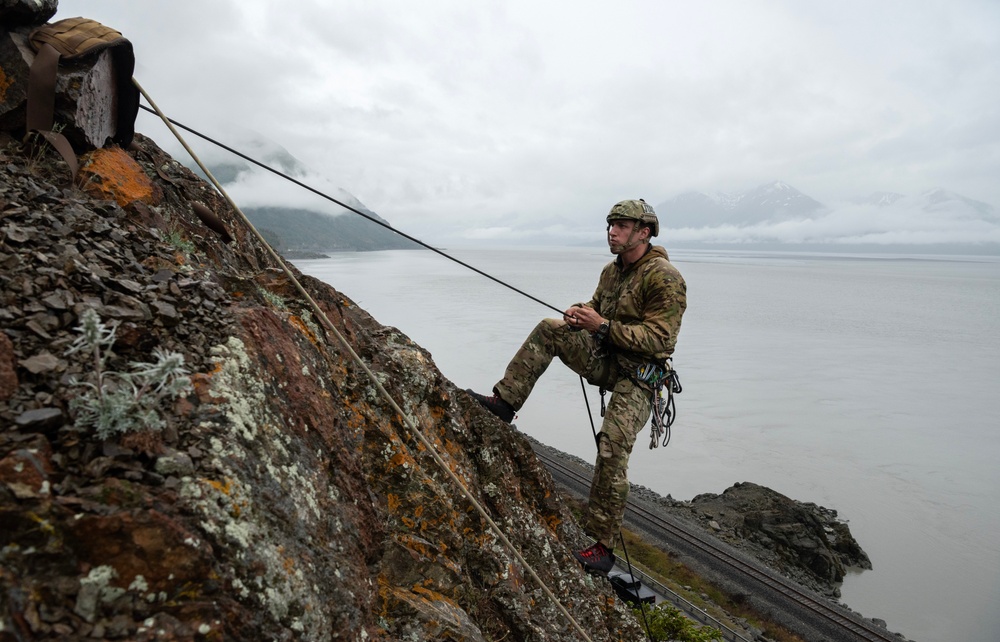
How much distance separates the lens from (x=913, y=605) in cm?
3228

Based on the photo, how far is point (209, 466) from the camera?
2.70 meters

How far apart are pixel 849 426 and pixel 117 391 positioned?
228 feet

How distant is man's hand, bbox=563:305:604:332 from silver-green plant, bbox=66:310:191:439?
15.4ft

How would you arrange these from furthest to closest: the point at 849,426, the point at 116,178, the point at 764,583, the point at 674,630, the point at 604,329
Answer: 1. the point at 849,426
2. the point at 764,583
3. the point at 674,630
4. the point at 604,329
5. the point at 116,178

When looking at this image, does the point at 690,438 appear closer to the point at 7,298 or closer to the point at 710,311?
the point at 7,298

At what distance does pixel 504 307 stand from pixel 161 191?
116472mm

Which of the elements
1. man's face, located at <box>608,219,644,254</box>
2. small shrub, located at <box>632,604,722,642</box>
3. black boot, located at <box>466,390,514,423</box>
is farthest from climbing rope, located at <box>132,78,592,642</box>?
small shrub, located at <box>632,604,722,642</box>

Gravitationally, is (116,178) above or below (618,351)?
above

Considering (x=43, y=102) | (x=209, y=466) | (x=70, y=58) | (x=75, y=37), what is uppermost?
(x=75, y=37)

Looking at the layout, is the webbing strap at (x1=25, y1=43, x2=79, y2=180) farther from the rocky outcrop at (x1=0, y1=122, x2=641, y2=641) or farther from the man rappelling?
the man rappelling

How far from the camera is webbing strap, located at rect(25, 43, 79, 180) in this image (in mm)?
4512

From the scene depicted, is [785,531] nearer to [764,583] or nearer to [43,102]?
[764,583]

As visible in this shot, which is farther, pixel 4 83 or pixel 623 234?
pixel 623 234

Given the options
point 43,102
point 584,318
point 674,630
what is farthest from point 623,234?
point 674,630
